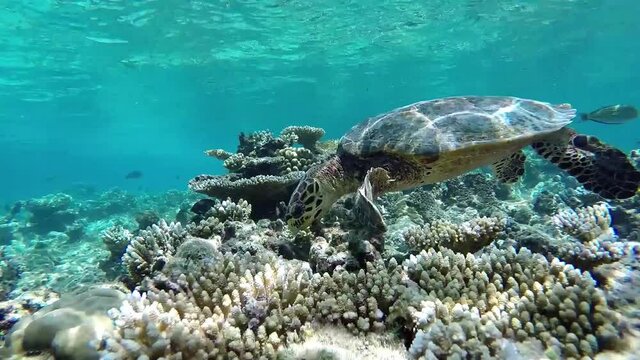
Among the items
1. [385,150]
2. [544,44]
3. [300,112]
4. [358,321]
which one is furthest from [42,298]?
[300,112]

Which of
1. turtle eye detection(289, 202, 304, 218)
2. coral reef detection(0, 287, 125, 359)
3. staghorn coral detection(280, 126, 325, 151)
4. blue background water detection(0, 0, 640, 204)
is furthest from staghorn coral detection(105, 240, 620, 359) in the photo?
blue background water detection(0, 0, 640, 204)

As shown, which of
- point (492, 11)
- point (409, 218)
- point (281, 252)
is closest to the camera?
point (281, 252)

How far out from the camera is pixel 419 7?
23.8 metres

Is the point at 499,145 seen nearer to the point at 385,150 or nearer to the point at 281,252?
the point at 385,150

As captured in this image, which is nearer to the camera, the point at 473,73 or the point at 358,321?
the point at 358,321

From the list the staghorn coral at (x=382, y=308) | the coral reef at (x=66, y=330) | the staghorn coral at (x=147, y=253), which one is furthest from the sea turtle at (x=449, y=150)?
the coral reef at (x=66, y=330)

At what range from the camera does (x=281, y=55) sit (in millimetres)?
32500

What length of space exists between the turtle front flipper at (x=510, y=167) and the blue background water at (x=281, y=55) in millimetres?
18842

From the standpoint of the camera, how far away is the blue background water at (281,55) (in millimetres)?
23219

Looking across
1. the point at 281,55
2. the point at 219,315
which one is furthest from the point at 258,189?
the point at 281,55

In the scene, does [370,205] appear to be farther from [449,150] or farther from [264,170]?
[264,170]

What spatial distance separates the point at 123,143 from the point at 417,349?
107754 mm

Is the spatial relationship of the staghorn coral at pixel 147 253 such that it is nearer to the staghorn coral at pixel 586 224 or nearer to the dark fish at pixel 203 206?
the dark fish at pixel 203 206

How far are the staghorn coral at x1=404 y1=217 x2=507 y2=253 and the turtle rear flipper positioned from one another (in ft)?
5.41
